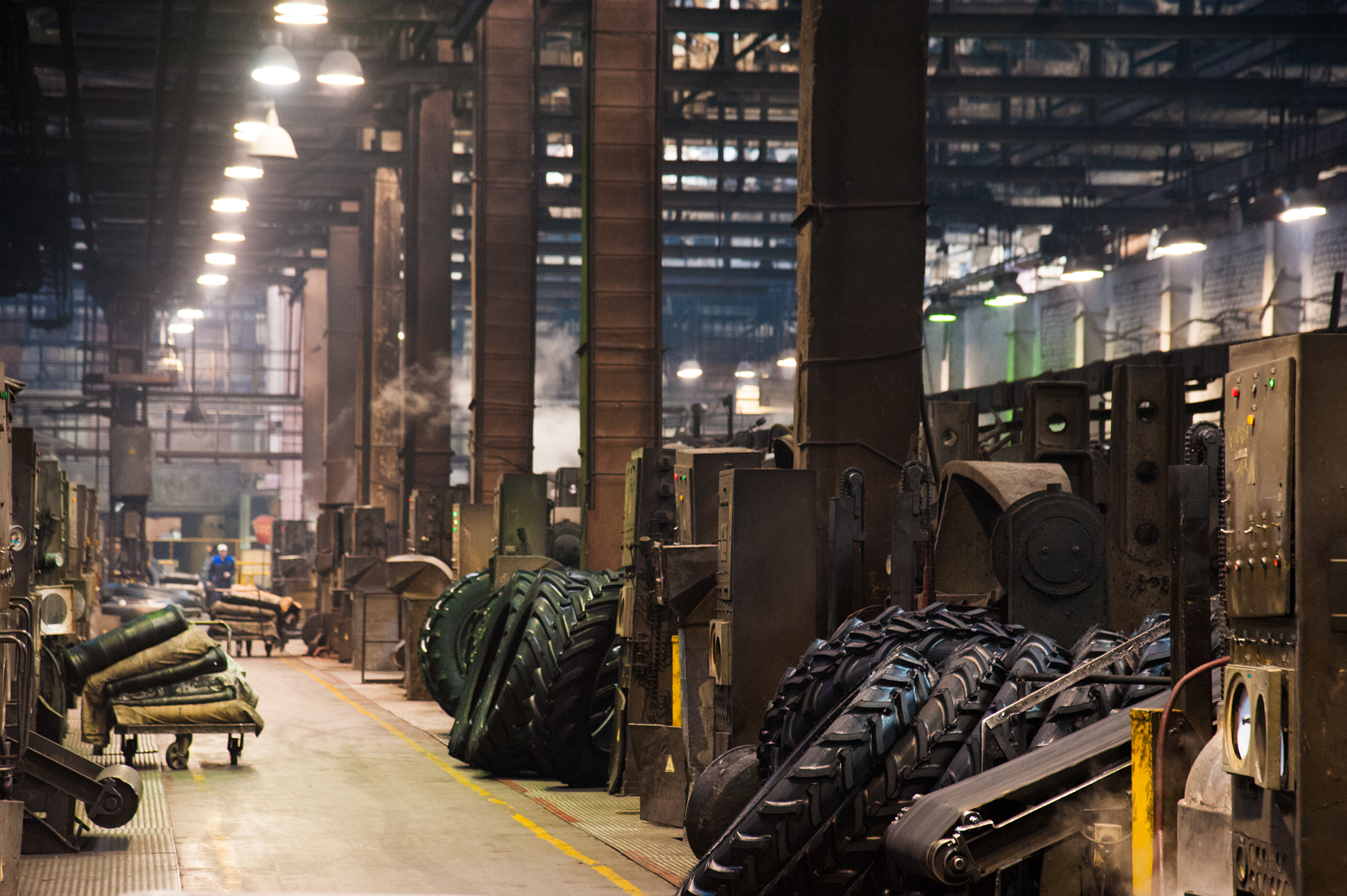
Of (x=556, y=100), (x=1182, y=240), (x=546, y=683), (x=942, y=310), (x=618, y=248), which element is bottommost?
(x=546, y=683)

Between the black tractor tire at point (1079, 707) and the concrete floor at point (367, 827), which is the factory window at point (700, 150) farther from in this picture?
the black tractor tire at point (1079, 707)

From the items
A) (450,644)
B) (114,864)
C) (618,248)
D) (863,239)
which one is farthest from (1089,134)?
(114,864)

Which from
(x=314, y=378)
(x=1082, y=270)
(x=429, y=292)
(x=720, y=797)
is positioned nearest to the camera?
(x=720, y=797)

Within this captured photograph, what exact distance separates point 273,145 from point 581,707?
10.6m

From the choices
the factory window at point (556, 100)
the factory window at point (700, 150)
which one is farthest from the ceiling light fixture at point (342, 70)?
the factory window at point (700, 150)

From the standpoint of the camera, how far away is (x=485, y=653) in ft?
43.3

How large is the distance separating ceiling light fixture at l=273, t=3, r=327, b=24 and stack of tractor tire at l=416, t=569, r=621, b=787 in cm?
648

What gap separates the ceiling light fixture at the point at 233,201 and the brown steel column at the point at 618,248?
10.3 metres

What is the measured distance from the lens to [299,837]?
9766 millimetres

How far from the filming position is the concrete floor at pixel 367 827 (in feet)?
27.8

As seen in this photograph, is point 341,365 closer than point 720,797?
No

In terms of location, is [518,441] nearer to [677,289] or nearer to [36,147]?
[36,147]

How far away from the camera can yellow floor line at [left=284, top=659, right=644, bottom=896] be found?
8.41 metres

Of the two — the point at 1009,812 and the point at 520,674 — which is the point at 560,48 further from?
the point at 1009,812
